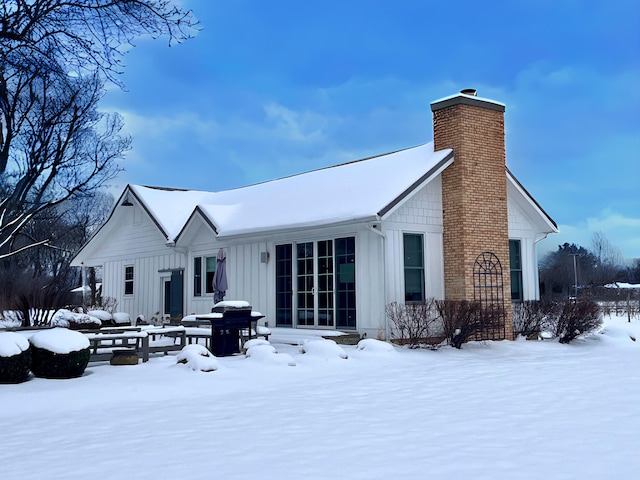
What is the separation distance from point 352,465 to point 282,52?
9530 millimetres

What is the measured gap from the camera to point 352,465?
520 cm

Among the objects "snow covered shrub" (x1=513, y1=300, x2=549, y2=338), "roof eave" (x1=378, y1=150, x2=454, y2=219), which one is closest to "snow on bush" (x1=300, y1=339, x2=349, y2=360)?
"roof eave" (x1=378, y1=150, x2=454, y2=219)

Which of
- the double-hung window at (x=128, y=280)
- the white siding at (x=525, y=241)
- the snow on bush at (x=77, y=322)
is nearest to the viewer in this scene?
the snow on bush at (x=77, y=322)

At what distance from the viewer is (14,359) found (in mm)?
9789

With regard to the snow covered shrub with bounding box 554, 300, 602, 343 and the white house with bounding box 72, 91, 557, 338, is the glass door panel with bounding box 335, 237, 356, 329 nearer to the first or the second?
the white house with bounding box 72, 91, 557, 338

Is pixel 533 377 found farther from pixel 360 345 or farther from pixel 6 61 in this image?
pixel 6 61

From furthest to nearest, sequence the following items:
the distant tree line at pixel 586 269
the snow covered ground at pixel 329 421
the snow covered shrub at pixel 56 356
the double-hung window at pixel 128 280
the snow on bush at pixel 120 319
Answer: the distant tree line at pixel 586 269 → the double-hung window at pixel 128 280 → the snow on bush at pixel 120 319 → the snow covered shrub at pixel 56 356 → the snow covered ground at pixel 329 421

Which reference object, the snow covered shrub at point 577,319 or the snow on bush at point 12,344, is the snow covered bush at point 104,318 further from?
the snow covered shrub at point 577,319

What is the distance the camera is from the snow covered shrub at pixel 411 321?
14016mm

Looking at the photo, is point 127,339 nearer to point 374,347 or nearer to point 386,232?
point 374,347

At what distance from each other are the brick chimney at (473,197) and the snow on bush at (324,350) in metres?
3.98

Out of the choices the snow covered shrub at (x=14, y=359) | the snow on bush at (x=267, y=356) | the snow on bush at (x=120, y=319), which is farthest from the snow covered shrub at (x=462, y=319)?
the snow on bush at (x=120, y=319)

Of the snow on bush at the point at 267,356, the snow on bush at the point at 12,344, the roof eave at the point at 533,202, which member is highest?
the roof eave at the point at 533,202

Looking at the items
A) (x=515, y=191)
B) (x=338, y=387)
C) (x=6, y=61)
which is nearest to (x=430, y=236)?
(x=515, y=191)
